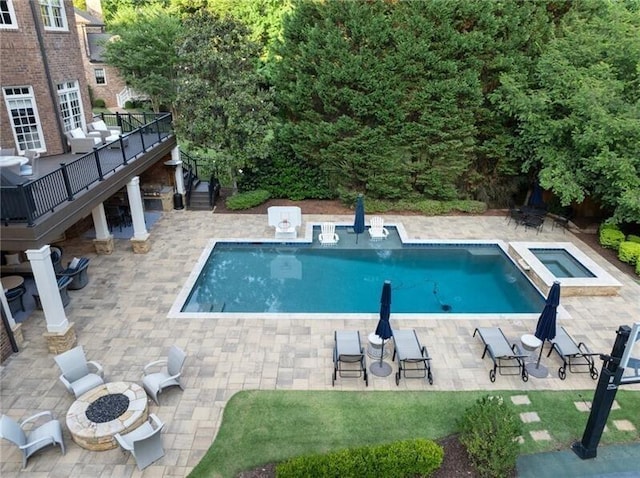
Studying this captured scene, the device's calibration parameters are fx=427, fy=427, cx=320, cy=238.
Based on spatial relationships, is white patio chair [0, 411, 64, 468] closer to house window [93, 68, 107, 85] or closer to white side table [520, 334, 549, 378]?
white side table [520, 334, 549, 378]

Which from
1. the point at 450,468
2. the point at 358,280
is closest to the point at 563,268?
the point at 358,280

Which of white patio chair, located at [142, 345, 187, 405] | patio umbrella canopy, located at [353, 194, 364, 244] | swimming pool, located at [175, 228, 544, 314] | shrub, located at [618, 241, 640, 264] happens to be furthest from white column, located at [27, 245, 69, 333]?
shrub, located at [618, 241, 640, 264]

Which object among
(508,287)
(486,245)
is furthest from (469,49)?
(508,287)

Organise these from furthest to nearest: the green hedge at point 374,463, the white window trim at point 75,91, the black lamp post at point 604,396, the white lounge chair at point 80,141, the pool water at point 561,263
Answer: the white window trim at point 75,91, the white lounge chair at point 80,141, the pool water at point 561,263, the black lamp post at point 604,396, the green hedge at point 374,463

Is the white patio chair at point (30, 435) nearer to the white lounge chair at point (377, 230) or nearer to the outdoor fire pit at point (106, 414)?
the outdoor fire pit at point (106, 414)

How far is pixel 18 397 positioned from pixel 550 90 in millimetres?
19689

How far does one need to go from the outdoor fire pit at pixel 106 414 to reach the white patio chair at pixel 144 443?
9.5 inches

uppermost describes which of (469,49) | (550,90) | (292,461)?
(469,49)

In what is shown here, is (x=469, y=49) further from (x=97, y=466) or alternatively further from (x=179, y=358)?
(x=97, y=466)

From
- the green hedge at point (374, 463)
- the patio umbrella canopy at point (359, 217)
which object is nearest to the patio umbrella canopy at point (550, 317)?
the green hedge at point (374, 463)

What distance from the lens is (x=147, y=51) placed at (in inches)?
1291

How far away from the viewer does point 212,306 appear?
13.1 metres

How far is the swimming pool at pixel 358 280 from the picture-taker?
43.3 ft

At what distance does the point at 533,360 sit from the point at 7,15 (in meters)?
18.1
